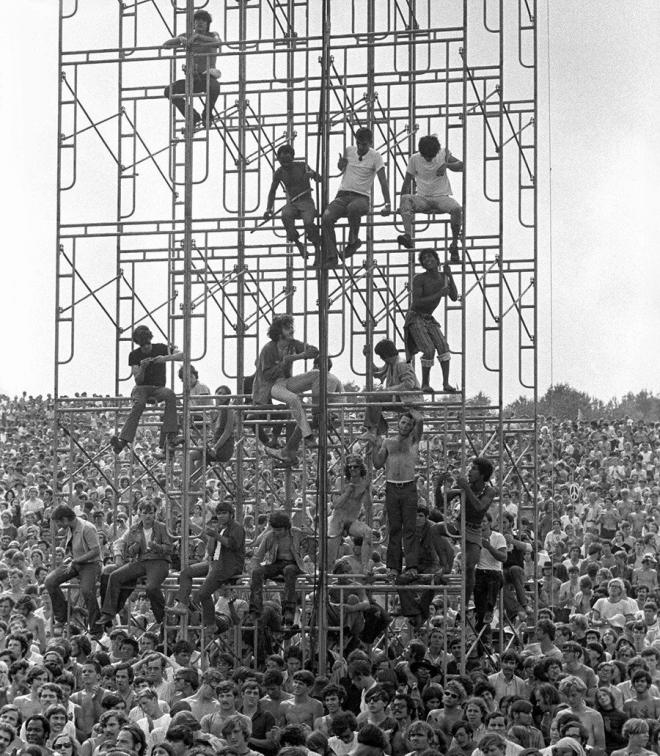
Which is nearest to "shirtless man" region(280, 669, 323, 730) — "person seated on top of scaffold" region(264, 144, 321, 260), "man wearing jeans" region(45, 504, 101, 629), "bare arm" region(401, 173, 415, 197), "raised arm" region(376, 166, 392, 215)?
"man wearing jeans" region(45, 504, 101, 629)

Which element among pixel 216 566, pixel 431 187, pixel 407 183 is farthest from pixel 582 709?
pixel 407 183

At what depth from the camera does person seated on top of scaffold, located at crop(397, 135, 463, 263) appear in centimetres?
2177

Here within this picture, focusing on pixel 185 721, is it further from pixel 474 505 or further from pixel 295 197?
pixel 295 197

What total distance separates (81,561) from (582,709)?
6.22 metres

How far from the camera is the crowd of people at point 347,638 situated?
17453mm

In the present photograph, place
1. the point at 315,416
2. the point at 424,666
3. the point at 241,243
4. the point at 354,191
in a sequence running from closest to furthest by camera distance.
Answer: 1. the point at 424,666
2. the point at 354,191
3. the point at 315,416
4. the point at 241,243

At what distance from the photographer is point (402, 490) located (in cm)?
2100

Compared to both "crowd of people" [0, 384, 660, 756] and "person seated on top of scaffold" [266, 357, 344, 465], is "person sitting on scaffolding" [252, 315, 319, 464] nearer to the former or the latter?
"person seated on top of scaffold" [266, 357, 344, 465]

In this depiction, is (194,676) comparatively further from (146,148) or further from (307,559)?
(146,148)

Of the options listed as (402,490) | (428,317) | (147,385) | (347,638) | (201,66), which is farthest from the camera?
(201,66)

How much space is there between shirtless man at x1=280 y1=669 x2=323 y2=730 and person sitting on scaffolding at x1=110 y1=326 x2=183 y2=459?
13.2 ft

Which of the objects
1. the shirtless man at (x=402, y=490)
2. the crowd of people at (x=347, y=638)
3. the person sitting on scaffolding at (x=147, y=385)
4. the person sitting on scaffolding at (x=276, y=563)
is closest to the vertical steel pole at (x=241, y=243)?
the crowd of people at (x=347, y=638)

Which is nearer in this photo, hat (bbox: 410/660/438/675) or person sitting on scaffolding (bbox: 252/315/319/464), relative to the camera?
hat (bbox: 410/660/438/675)

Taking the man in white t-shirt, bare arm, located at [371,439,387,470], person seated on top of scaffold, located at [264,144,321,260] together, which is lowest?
the man in white t-shirt
